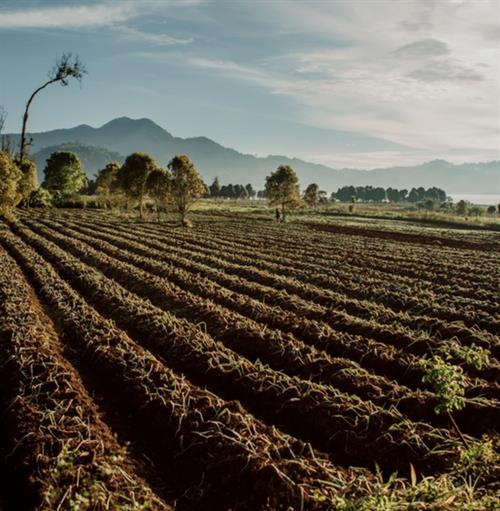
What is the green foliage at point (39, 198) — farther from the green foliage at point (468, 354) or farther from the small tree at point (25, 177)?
the green foliage at point (468, 354)

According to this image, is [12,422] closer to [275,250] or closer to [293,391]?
[293,391]

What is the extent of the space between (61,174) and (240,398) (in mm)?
79199

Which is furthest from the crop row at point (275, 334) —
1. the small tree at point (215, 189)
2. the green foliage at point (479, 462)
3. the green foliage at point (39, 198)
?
the small tree at point (215, 189)

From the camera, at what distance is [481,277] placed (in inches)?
829

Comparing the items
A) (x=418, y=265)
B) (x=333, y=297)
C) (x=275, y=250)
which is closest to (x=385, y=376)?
(x=333, y=297)

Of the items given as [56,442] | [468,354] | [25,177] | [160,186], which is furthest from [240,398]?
[160,186]

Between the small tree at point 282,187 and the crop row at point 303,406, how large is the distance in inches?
2101

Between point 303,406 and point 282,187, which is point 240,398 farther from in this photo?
point 282,187

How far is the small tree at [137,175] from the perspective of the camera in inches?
2251

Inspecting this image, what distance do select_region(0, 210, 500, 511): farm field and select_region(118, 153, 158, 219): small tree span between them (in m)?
41.4

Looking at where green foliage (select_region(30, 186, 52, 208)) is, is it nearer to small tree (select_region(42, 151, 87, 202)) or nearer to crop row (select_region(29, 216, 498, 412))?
small tree (select_region(42, 151, 87, 202))

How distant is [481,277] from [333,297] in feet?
31.2

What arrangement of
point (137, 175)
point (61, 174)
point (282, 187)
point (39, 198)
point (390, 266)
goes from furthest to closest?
point (61, 174) → point (39, 198) → point (282, 187) → point (137, 175) → point (390, 266)

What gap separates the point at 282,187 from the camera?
63844 mm
